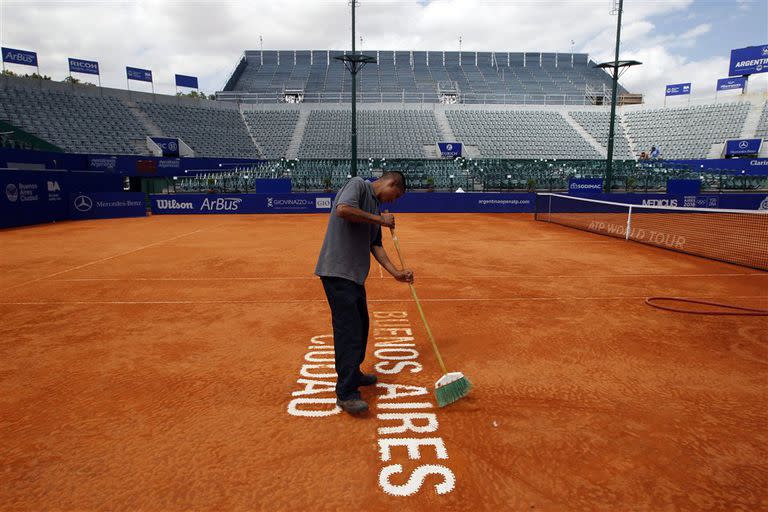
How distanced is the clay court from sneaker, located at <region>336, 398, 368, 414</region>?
90 millimetres

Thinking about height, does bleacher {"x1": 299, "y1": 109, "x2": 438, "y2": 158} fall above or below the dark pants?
above

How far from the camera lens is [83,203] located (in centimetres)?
2350

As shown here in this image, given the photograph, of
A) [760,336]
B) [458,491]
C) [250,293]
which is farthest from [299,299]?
[760,336]

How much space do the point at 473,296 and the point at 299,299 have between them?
3194 millimetres

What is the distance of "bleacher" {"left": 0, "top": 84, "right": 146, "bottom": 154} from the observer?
112 feet

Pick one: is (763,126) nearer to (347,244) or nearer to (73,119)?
(347,244)

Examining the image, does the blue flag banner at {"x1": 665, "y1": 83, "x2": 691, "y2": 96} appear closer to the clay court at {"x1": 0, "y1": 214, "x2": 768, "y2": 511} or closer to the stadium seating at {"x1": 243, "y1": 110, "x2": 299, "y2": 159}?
the stadium seating at {"x1": 243, "y1": 110, "x2": 299, "y2": 159}

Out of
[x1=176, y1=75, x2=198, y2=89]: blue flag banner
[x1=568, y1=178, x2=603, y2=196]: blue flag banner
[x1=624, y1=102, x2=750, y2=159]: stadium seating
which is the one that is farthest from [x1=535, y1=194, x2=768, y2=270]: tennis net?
[x1=176, y1=75, x2=198, y2=89]: blue flag banner

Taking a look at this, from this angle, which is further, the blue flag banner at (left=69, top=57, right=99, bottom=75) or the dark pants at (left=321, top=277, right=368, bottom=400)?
the blue flag banner at (left=69, top=57, right=99, bottom=75)

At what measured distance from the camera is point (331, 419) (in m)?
4.13

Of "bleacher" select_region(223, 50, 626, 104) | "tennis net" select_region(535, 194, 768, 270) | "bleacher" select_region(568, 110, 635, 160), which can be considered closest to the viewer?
"tennis net" select_region(535, 194, 768, 270)

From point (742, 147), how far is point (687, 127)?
7.52m

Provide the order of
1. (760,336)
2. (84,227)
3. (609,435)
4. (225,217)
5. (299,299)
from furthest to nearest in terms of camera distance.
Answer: (225,217), (84,227), (299,299), (760,336), (609,435)

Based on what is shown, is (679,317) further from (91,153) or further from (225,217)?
(91,153)
